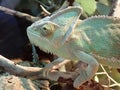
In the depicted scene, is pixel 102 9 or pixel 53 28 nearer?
pixel 53 28

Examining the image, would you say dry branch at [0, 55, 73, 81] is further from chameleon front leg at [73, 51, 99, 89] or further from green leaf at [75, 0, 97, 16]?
green leaf at [75, 0, 97, 16]

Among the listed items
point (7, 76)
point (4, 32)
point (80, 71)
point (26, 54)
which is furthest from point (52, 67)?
point (4, 32)

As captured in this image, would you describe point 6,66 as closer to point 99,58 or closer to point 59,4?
point 99,58

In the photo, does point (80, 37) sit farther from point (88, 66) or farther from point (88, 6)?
point (88, 6)

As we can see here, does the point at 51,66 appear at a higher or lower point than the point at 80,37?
lower

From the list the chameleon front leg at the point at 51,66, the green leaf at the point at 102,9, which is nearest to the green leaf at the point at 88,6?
the green leaf at the point at 102,9

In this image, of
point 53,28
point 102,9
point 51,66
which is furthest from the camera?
point 102,9

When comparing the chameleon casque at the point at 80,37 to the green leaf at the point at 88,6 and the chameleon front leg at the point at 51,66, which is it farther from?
Result: the green leaf at the point at 88,6

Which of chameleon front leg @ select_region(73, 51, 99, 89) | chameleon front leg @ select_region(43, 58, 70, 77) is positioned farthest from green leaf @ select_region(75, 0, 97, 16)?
chameleon front leg @ select_region(73, 51, 99, 89)

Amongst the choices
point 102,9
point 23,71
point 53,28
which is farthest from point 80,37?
point 102,9
